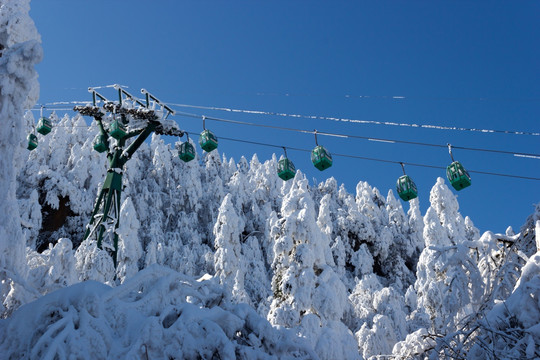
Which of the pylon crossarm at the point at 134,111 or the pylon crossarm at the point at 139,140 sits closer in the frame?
the pylon crossarm at the point at 134,111

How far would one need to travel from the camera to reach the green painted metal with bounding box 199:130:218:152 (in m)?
9.66

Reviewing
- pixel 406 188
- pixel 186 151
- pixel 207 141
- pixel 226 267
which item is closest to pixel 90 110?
pixel 186 151

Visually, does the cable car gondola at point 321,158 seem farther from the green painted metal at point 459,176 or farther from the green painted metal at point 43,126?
the green painted metal at point 43,126

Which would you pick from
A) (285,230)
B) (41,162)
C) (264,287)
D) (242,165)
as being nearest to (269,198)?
(242,165)

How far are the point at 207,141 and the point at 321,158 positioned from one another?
2.57 meters

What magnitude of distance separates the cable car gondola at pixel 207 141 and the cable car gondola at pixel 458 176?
4923 millimetres

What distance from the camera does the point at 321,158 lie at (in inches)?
352

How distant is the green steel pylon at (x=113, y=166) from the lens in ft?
46.6

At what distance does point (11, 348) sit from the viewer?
15.2 feet

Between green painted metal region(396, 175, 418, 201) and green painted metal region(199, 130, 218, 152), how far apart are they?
4.04 m

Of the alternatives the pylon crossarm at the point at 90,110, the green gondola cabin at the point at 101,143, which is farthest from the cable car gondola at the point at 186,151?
the pylon crossarm at the point at 90,110

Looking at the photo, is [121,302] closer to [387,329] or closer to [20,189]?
[387,329]

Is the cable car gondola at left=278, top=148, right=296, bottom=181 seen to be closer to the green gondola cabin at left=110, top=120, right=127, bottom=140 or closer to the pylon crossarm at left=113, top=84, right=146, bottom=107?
the green gondola cabin at left=110, top=120, right=127, bottom=140

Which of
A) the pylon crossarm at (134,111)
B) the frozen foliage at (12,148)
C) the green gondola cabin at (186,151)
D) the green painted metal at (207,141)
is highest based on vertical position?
the pylon crossarm at (134,111)
